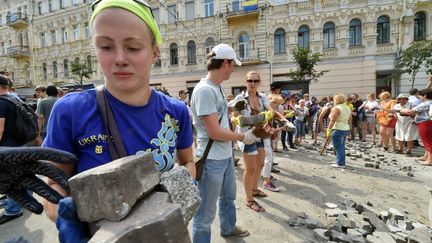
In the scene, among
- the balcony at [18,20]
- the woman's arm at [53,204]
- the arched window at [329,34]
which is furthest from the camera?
the balcony at [18,20]

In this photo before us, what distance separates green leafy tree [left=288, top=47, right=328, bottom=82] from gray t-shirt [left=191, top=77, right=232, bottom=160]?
49.8 ft

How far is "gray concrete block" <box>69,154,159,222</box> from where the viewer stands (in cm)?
77

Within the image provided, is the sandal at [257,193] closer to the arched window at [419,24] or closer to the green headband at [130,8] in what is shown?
the green headband at [130,8]

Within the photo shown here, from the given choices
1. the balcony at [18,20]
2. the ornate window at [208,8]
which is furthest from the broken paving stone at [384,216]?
the balcony at [18,20]

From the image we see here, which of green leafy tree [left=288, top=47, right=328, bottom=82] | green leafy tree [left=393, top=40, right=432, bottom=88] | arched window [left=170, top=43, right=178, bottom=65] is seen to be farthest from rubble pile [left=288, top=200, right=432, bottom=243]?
arched window [left=170, top=43, right=178, bottom=65]

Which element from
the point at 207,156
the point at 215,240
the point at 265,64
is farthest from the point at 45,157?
the point at 265,64

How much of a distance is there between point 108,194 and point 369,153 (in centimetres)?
864

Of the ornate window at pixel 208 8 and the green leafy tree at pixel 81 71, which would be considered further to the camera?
the green leafy tree at pixel 81 71

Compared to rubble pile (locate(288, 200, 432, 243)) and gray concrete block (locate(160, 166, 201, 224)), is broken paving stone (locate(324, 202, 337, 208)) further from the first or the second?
gray concrete block (locate(160, 166, 201, 224))

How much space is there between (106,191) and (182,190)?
30cm

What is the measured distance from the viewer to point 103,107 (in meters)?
1.12

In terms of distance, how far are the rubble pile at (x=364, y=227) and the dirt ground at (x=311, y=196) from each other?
5.2 inches

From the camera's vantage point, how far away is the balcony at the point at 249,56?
19766 mm

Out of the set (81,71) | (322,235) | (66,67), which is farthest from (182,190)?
(66,67)
